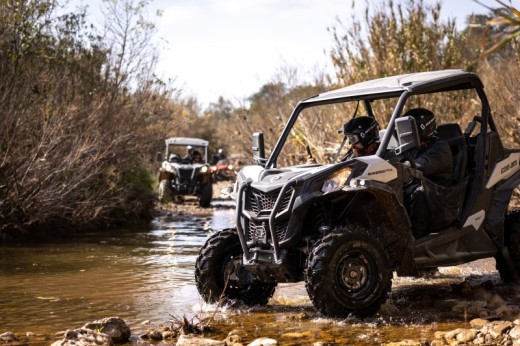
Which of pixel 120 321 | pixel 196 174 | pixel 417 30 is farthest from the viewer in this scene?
pixel 196 174

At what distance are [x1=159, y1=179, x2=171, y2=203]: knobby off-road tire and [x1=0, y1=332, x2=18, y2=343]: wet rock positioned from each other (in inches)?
588

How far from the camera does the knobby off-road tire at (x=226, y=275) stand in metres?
7.43

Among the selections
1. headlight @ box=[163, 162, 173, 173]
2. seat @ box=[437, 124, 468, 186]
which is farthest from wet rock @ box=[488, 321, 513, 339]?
headlight @ box=[163, 162, 173, 173]

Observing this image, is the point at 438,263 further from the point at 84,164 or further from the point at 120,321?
the point at 84,164

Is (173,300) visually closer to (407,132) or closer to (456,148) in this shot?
(407,132)

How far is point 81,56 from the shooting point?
1770 centimetres

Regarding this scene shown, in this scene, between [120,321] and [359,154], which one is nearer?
[120,321]

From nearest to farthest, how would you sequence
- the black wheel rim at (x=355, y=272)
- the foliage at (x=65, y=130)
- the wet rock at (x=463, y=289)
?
the black wheel rim at (x=355, y=272)
the wet rock at (x=463, y=289)
the foliage at (x=65, y=130)

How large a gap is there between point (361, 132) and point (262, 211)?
1294 millimetres

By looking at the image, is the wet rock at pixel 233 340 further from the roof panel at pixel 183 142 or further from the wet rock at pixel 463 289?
the roof panel at pixel 183 142

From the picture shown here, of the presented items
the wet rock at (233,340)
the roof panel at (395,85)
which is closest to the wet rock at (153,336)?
the wet rock at (233,340)

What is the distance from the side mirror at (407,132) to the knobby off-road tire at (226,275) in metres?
1.67

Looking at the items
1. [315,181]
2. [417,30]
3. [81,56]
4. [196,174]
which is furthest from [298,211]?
[196,174]

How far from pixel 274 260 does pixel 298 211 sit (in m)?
0.43
